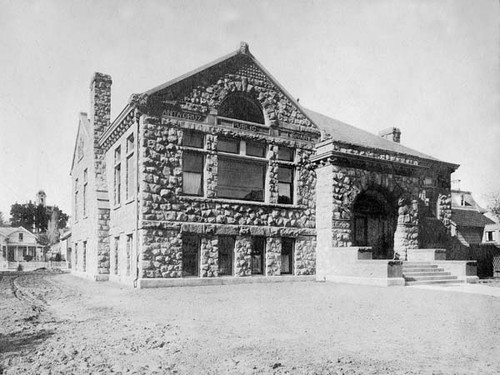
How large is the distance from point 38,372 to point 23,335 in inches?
112

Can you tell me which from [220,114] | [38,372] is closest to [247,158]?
[220,114]

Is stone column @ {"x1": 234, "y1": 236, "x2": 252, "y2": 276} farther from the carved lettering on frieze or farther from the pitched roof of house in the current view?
the pitched roof of house

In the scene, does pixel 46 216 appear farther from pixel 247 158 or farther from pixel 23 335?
pixel 23 335

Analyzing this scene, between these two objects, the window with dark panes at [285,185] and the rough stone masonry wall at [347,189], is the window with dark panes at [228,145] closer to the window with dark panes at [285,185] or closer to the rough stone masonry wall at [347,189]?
the window with dark panes at [285,185]

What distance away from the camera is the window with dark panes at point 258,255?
2011 cm

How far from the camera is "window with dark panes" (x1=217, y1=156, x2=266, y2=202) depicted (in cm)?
1995

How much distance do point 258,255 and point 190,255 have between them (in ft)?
10.5

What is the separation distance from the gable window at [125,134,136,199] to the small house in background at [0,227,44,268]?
227 ft

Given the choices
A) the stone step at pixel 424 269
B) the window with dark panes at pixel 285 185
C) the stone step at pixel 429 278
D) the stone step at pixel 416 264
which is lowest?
the stone step at pixel 429 278

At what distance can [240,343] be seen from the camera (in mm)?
7672

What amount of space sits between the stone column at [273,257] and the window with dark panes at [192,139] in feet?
16.8

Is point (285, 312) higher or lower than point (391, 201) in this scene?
lower

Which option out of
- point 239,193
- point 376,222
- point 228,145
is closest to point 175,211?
point 239,193

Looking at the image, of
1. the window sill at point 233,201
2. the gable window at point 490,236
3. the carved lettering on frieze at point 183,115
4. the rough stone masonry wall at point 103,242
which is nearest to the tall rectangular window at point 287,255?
the window sill at point 233,201
